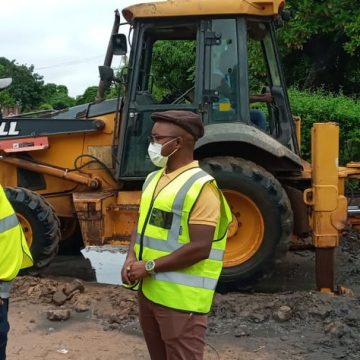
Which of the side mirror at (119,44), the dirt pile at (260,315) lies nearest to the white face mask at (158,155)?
the dirt pile at (260,315)

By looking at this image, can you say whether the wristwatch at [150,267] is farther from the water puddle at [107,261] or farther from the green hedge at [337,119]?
the green hedge at [337,119]

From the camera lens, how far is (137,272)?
283cm

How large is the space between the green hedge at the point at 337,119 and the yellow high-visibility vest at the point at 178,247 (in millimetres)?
6845

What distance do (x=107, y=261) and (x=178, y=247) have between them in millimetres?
4708

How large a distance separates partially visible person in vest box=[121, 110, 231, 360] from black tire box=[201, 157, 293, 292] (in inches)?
111

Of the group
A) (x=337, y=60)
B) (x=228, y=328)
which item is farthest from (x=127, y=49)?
(x=337, y=60)

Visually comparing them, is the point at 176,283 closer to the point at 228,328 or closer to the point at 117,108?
the point at 228,328

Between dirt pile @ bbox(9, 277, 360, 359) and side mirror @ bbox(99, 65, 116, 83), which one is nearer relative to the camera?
dirt pile @ bbox(9, 277, 360, 359)

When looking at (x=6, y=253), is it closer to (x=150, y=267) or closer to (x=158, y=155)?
(x=150, y=267)

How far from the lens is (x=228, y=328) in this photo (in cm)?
491

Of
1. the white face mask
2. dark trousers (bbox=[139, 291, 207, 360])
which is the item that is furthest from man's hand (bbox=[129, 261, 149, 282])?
the white face mask

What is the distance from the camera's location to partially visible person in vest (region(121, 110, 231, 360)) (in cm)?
278

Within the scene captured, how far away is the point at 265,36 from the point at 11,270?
14.1 feet

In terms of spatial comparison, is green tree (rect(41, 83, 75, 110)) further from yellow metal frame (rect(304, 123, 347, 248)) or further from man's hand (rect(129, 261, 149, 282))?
man's hand (rect(129, 261, 149, 282))
